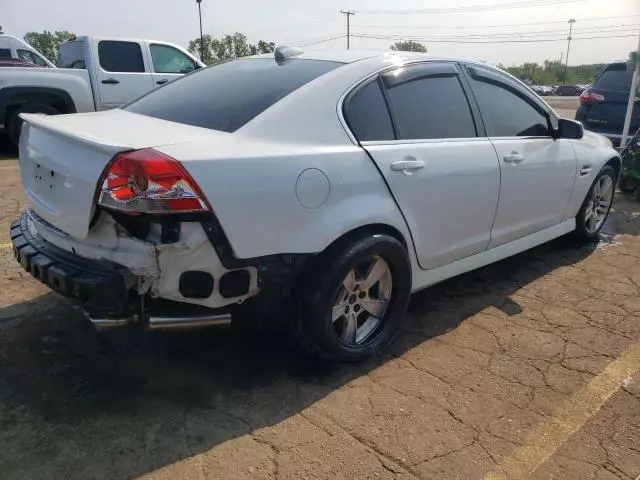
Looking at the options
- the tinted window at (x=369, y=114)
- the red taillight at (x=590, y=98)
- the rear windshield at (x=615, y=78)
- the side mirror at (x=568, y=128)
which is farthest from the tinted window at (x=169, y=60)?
the tinted window at (x=369, y=114)

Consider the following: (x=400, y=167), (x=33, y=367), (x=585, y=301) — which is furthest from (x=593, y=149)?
(x=33, y=367)

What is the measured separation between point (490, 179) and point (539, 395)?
53.5 inches

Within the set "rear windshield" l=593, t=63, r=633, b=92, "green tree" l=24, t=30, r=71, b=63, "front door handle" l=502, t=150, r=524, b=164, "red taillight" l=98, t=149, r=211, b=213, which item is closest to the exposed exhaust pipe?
"red taillight" l=98, t=149, r=211, b=213

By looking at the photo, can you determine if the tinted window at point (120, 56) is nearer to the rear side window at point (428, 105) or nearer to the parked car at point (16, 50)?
the parked car at point (16, 50)

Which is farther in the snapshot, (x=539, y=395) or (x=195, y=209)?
(x=539, y=395)

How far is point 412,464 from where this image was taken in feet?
7.66

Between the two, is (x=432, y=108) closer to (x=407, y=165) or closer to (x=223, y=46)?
(x=407, y=165)

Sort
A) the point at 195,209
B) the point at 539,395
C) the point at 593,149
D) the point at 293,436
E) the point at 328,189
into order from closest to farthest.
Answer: the point at 195,209
the point at 293,436
the point at 328,189
the point at 539,395
the point at 593,149

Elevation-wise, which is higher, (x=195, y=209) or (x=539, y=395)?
(x=195, y=209)

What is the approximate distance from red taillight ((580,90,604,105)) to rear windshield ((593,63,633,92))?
0.46 ft

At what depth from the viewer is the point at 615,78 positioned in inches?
332

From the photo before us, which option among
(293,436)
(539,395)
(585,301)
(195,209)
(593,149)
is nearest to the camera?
(195,209)

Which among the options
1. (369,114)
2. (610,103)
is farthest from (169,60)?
(369,114)

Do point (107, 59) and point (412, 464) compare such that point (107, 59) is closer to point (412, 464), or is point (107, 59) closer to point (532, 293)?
point (532, 293)
